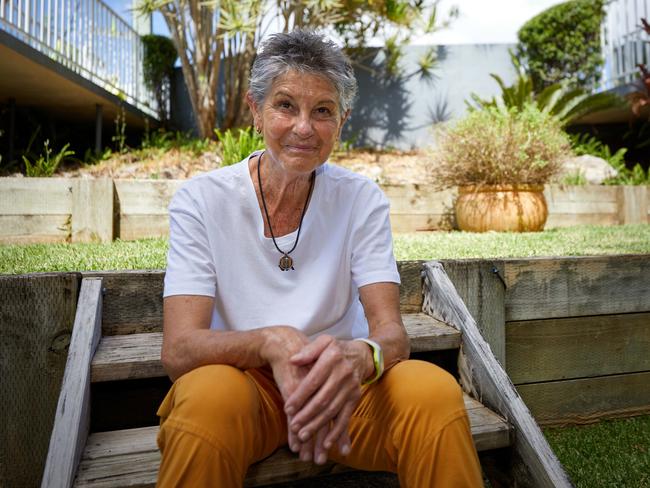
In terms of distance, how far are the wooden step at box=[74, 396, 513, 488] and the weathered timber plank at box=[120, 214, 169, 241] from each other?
2543 mm

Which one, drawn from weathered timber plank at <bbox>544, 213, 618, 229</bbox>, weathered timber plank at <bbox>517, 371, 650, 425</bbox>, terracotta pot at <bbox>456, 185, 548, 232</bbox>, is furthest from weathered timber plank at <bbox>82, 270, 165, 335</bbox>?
weathered timber plank at <bbox>544, 213, 618, 229</bbox>

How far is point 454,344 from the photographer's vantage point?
1.77 meters

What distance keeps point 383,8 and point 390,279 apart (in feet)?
25.8

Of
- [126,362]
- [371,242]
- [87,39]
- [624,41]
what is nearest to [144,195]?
[126,362]

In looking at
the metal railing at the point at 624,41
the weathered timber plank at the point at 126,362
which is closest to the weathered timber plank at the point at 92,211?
the weathered timber plank at the point at 126,362

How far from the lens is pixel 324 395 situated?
1.09m

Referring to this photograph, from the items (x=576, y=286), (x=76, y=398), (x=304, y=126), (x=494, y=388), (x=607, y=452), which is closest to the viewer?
(x=76, y=398)

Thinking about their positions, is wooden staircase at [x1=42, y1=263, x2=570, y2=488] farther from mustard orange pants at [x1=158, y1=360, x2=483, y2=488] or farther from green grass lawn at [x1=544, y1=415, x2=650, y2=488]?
green grass lawn at [x1=544, y1=415, x2=650, y2=488]

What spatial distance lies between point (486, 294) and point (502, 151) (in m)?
2.77

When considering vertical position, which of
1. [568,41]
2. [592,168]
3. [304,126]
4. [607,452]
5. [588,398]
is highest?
[568,41]

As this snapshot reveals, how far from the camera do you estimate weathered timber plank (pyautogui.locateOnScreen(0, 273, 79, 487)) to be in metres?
1.62

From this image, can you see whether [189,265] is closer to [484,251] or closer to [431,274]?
[431,274]

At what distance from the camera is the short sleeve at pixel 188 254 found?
1.32 meters

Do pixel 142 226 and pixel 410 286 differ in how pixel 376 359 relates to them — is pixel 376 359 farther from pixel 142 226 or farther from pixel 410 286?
pixel 142 226
